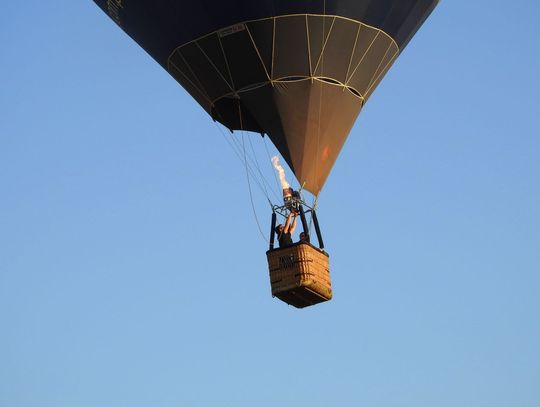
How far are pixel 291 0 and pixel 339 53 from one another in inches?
47.0

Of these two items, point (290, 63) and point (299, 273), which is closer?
point (299, 273)

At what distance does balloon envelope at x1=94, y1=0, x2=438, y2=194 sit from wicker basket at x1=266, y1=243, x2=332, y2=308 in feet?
5.38

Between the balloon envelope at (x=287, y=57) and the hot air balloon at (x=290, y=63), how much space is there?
2 cm

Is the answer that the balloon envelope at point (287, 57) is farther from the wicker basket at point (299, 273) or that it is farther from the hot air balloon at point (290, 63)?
the wicker basket at point (299, 273)

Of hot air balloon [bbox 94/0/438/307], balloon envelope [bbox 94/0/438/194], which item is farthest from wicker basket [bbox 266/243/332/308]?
balloon envelope [bbox 94/0/438/194]

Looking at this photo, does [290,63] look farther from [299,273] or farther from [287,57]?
[299,273]

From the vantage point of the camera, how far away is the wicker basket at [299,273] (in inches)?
934

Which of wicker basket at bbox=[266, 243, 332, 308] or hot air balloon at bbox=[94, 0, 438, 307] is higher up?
hot air balloon at bbox=[94, 0, 438, 307]

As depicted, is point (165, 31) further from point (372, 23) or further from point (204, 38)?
point (372, 23)

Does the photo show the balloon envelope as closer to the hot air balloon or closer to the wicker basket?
the hot air balloon

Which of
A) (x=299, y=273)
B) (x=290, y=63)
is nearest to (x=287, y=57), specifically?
(x=290, y=63)

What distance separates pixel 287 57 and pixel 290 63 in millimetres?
110

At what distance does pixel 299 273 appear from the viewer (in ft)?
77.8

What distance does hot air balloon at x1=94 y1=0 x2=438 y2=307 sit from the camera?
2450 cm
